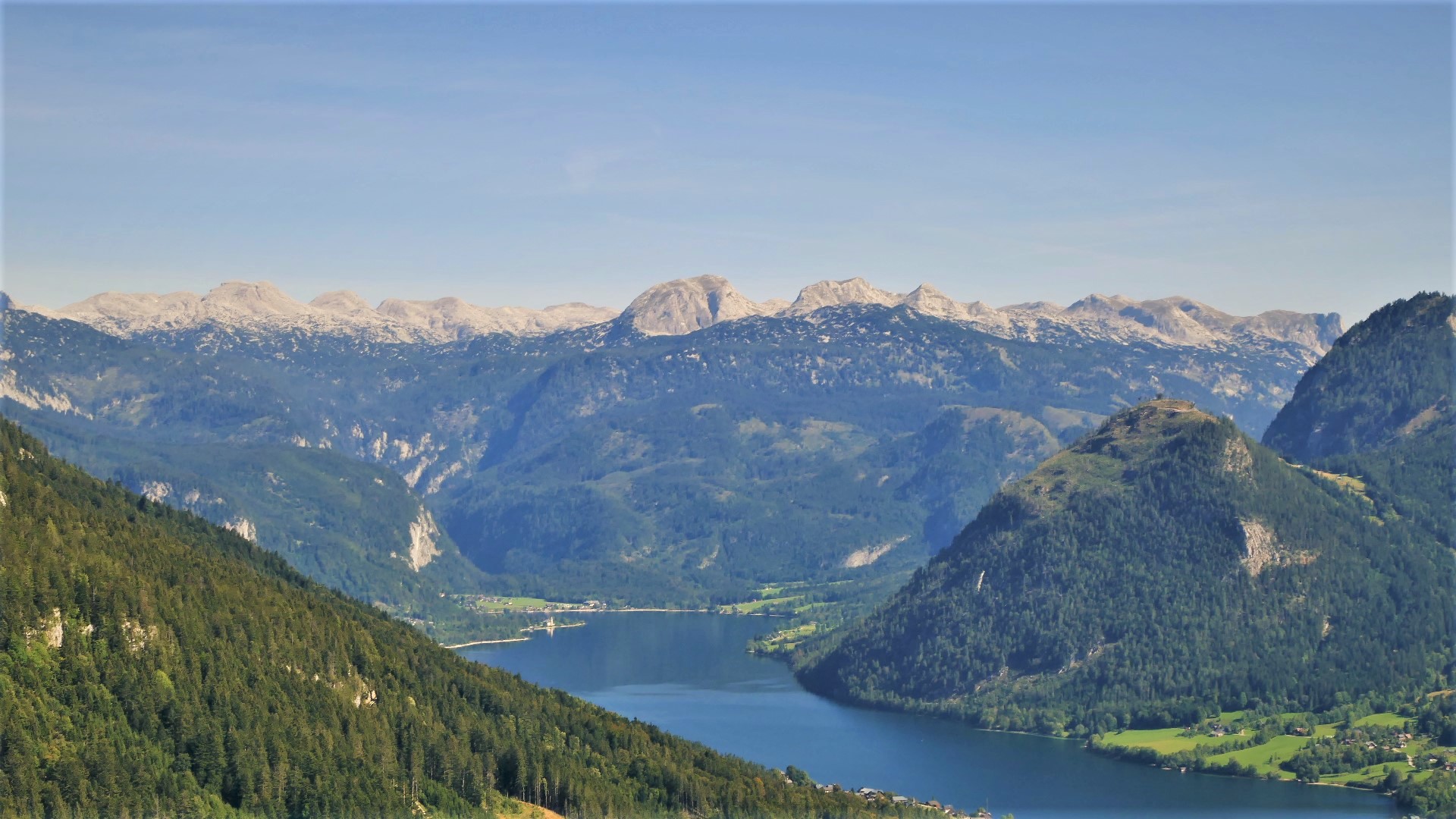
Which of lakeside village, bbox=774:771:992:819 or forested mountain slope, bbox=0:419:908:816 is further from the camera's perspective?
lakeside village, bbox=774:771:992:819

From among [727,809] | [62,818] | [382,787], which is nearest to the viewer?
[62,818]

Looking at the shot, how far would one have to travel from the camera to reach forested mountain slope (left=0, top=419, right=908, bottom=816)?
141000 millimetres

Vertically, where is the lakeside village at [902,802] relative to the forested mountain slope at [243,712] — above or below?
below

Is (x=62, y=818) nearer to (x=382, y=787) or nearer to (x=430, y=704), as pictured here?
(x=382, y=787)

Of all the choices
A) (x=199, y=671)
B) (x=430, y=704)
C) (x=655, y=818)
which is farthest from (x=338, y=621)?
(x=655, y=818)

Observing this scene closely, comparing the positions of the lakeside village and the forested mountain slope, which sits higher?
the forested mountain slope

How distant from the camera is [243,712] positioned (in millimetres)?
152375

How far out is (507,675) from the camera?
194 meters

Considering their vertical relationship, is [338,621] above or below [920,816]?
above

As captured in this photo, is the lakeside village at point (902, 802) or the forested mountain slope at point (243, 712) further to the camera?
the lakeside village at point (902, 802)

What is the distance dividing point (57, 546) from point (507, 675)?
48.6 meters

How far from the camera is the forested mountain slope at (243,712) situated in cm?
14100

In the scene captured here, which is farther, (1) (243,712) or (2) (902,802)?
(2) (902,802)

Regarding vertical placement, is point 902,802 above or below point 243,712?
below
